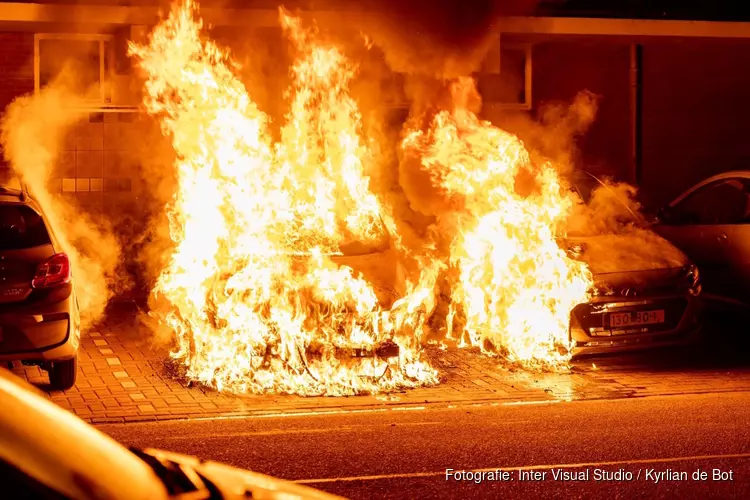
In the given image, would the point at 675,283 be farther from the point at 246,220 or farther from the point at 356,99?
the point at 356,99

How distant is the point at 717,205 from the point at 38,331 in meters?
6.86

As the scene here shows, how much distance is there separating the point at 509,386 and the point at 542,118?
8.33 metres

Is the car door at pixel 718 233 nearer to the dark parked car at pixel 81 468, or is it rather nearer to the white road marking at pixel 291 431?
the white road marking at pixel 291 431

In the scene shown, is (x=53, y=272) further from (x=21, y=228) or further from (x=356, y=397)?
(x=356, y=397)

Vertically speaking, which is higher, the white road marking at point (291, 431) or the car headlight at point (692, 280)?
the car headlight at point (692, 280)

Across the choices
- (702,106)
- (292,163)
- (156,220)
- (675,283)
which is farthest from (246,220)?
(702,106)

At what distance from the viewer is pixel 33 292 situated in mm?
7742

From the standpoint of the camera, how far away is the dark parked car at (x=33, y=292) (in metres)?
7.66

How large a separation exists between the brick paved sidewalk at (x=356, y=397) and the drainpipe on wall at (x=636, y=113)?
7290 millimetres

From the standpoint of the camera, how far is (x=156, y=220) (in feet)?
47.8

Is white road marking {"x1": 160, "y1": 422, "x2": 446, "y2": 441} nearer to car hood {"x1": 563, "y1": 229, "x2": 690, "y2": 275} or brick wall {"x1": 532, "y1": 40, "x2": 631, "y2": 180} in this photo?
car hood {"x1": 563, "y1": 229, "x2": 690, "y2": 275}

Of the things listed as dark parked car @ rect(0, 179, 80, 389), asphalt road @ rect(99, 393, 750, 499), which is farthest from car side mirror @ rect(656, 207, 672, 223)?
dark parked car @ rect(0, 179, 80, 389)

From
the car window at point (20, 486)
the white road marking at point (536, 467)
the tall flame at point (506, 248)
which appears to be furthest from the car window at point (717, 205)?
the car window at point (20, 486)

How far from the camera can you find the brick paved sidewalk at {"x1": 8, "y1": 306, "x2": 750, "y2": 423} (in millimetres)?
7730
